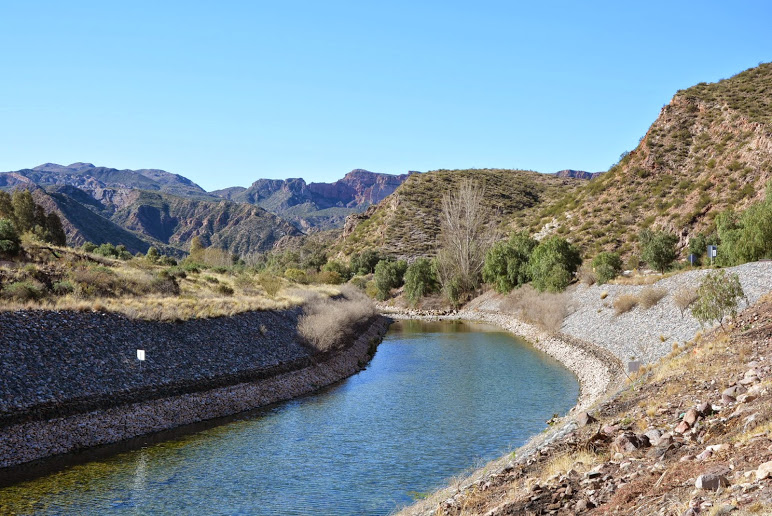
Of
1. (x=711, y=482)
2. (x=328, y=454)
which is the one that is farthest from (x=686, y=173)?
(x=711, y=482)

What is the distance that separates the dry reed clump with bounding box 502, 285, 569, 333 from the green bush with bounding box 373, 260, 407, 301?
28231 millimetres

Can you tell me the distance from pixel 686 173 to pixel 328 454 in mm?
68869

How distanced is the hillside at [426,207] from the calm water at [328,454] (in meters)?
79.2

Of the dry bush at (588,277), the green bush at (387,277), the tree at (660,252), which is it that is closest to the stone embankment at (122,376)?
the dry bush at (588,277)

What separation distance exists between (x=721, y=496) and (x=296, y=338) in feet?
105

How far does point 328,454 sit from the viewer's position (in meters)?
21.9

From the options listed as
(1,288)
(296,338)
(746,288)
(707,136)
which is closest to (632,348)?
(746,288)

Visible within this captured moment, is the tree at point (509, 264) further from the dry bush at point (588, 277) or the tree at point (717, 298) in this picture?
the tree at point (717, 298)

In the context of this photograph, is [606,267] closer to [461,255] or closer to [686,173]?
[686,173]

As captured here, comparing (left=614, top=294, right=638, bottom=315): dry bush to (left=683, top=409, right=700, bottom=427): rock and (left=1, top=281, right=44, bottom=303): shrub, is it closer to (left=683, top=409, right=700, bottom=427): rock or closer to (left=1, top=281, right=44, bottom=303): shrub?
(left=683, top=409, right=700, bottom=427): rock

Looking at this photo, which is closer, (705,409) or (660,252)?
(705,409)

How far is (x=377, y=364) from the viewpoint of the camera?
143 feet

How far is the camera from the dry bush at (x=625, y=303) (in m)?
43.1

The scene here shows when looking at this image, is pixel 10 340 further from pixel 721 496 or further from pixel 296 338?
pixel 721 496
